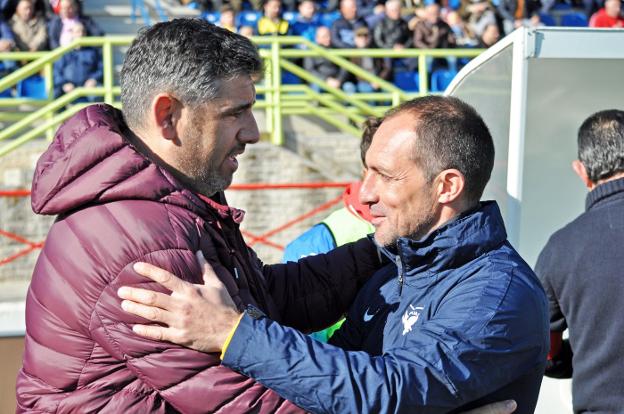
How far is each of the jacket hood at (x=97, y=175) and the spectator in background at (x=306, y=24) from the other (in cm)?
1002

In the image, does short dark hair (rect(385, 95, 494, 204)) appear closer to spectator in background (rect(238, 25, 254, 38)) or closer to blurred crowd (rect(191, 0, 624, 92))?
blurred crowd (rect(191, 0, 624, 92))

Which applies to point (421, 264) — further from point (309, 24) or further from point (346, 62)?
point (309, 24)

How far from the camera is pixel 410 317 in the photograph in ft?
6.94

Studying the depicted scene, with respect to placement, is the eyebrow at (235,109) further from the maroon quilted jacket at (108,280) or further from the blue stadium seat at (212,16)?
the blue stadium seat at (212,16)

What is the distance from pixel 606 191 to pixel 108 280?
1.96 m

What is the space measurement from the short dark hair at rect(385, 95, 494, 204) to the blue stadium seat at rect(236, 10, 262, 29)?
381 inches

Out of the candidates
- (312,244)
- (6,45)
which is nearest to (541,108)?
(312,244)

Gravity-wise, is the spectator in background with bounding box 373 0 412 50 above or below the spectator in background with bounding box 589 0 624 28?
below

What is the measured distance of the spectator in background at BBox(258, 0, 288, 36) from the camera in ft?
36.4

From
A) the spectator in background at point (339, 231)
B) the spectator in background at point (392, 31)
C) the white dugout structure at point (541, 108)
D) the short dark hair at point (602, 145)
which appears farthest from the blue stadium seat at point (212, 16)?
the short dark hair at point (602, 145)

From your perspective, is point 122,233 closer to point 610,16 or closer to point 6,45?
point 6,45

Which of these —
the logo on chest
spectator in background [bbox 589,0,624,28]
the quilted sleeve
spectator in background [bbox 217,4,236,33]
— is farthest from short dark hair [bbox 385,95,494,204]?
spectator in background [bbox 589,0,624,28]

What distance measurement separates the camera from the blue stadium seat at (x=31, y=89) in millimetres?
10797

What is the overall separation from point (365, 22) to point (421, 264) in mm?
9675
